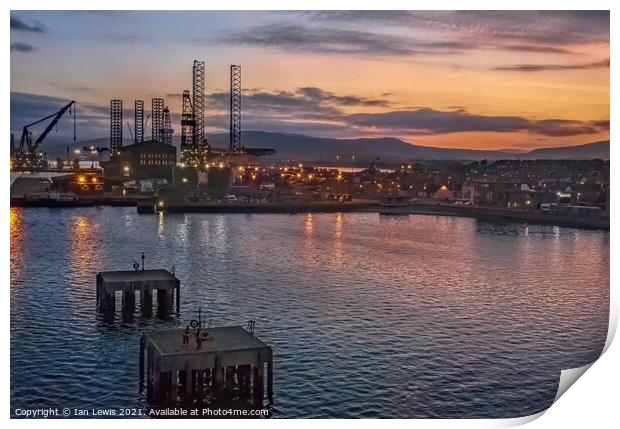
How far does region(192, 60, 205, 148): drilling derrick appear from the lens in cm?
1673

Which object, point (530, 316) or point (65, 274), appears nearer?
point (530, 316)

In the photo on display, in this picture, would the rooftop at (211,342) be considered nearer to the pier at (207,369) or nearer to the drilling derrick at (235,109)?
the pier at (207,369)

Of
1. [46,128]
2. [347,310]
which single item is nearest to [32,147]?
[46,128]

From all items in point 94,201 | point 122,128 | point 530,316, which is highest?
point 122,128

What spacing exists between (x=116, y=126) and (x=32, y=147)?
285 cm

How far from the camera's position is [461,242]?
93.3 ft

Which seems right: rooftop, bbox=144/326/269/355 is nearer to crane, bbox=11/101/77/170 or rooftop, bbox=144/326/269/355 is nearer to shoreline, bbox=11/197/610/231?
crane, bbox=11/101/77/170

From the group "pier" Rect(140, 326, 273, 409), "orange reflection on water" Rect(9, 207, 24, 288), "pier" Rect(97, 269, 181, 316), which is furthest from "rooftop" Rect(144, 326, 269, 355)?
"orange reflection on water" Rect(9, 207, 24, 288)

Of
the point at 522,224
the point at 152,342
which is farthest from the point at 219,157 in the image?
the point at 522,224

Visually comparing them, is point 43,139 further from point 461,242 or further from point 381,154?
point 461,242

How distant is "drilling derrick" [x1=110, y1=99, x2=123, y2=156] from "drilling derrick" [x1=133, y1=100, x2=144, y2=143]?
42 cm

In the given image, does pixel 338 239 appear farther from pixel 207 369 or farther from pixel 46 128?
pixel 207 369

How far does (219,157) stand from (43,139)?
535 centimetres

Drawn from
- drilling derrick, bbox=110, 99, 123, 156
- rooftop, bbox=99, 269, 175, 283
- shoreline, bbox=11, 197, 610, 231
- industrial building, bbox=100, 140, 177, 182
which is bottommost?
rooftop, bbox=99, 269, 175, 283
